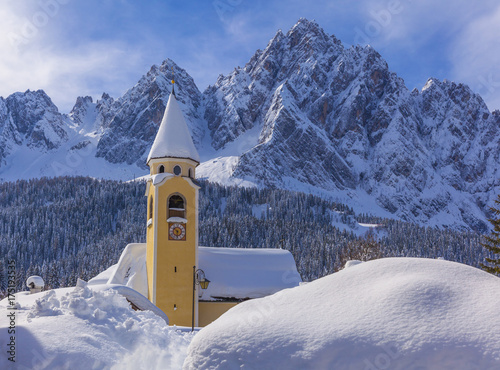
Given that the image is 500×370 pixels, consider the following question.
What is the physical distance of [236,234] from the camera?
128250 mm

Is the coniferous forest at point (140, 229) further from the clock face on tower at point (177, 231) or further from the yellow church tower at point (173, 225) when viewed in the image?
the clock face on tower at point (177, 231)

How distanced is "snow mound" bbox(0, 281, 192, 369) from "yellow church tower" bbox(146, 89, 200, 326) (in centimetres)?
1707

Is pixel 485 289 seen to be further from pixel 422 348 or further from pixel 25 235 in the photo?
pixel 25 235

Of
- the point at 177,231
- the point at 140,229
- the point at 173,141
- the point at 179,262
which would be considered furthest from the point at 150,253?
the point at 140,229

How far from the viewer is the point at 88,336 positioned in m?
9.10

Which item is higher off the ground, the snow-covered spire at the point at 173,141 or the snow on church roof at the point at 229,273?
the snow-covered spire at the point at 173,141

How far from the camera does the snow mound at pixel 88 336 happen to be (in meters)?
8.12

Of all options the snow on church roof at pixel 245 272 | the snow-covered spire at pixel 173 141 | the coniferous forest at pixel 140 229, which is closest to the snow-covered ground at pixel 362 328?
the snow on church roof at pixel 245 272

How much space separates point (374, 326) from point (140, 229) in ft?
443

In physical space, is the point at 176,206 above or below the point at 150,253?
above

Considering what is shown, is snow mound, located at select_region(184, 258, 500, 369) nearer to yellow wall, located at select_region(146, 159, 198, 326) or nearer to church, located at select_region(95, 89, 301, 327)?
church, located at select_region(95, 89, 301, 327)

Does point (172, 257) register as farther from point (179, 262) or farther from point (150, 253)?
point (150, 253)

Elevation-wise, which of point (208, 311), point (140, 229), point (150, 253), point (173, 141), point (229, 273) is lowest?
point (208, 311)

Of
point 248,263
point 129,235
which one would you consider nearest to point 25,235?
point 129,235
